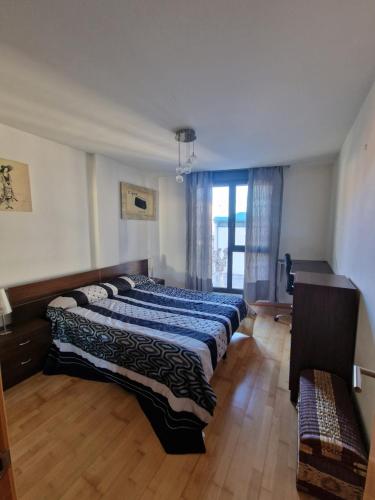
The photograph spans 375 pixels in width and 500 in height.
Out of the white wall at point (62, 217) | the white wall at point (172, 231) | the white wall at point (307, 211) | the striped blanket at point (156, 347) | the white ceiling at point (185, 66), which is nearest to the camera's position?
the white ceiling at point (185, 66)

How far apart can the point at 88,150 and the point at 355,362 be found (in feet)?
12.3

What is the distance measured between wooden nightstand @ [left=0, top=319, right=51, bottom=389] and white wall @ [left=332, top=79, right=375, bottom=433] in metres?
2.76

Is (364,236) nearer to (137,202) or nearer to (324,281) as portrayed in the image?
(324,281)

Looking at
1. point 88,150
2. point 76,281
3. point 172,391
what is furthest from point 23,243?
point 172,391

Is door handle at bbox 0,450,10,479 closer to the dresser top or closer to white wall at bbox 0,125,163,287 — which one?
the dresser top

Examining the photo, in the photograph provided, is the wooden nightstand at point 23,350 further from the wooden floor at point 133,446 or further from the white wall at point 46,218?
the white wall at point 46,218

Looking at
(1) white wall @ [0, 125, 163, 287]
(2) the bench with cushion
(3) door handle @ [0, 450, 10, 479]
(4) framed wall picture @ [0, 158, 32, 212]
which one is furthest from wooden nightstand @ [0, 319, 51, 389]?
(2) the bench with cushion

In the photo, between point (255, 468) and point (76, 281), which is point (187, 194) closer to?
point (76, 281)

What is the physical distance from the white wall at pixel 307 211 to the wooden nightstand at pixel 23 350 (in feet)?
12.7

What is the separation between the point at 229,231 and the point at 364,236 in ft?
9.47

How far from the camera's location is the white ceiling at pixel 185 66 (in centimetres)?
107

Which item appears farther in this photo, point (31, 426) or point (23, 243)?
point (23, 243)

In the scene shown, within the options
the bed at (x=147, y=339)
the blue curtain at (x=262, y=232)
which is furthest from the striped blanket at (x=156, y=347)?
the blue curtain at (x=262, y=232)

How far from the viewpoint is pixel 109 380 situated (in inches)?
85.1
